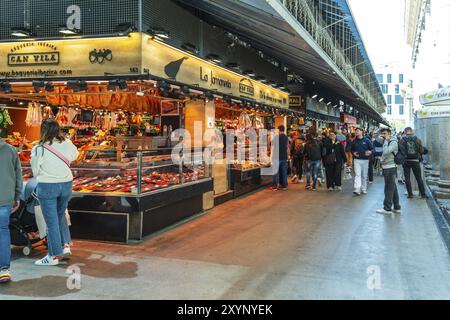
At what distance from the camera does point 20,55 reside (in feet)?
26.6

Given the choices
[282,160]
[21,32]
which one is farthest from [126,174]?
[282,160]

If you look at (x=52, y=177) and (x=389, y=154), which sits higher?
(x=389, y=154)

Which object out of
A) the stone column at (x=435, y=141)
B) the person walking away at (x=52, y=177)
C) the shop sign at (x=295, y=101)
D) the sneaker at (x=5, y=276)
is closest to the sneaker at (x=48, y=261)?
the person walking away at (x=52, y=177)

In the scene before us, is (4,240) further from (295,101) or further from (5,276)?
(295,101)

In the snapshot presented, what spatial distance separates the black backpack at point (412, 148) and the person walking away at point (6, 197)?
9632 mm

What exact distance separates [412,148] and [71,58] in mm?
8597

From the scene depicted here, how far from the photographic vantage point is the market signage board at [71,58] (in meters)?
7.41

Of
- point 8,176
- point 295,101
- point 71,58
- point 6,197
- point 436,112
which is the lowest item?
point 6,197

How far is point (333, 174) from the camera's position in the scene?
43.5 ft

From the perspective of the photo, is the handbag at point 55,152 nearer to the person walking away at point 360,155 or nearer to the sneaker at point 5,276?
the sneaker at point 5,276

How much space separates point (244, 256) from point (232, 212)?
11.2ft

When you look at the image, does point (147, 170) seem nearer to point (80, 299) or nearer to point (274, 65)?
point (80, 299)

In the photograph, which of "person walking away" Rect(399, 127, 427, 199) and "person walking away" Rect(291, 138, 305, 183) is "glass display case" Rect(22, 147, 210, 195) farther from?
"person walking away" Rect(291, 138, 305, 183)
